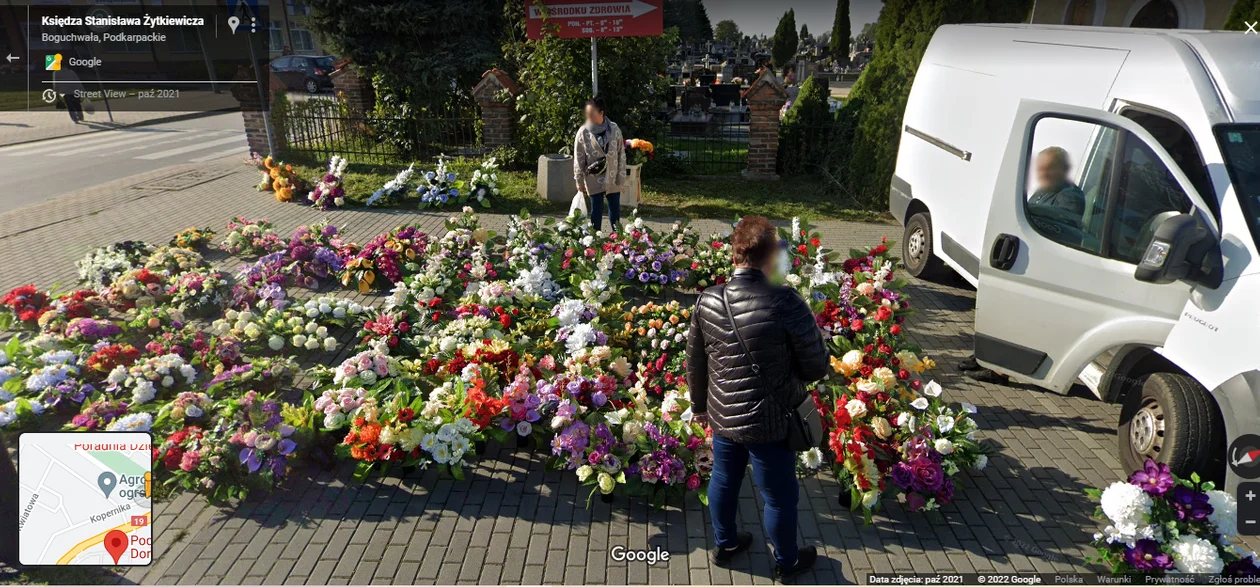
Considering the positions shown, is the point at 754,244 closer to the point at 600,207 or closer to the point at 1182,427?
the point at 1182,427

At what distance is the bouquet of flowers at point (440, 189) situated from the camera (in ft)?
32.5

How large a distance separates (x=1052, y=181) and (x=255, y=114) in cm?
1324

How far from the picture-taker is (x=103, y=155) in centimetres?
1494

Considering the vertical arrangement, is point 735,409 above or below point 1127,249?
below

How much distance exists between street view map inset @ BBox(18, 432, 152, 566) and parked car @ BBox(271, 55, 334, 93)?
29149 millimetres

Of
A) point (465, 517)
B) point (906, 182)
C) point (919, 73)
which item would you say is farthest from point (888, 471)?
point (919, 73)

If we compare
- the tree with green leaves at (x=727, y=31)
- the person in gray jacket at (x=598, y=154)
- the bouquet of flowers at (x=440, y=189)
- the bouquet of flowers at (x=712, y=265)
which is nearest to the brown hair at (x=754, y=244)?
the bouquet of flowers at (x=712, y=265)

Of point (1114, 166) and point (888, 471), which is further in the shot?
point (1114, 166)

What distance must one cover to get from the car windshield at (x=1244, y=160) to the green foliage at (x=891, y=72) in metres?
5.75

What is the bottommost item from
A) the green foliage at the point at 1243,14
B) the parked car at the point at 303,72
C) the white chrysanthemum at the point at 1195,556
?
the white chrysanthemum at the point at 1195,556

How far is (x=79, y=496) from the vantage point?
316 cm

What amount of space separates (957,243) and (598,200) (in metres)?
3.60

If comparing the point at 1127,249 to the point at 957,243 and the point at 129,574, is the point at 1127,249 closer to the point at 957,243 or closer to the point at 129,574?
the point at 957,243

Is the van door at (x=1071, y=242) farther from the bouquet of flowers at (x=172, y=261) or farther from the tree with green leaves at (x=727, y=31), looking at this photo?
the tree with green leaves at (x=727, y=31)
